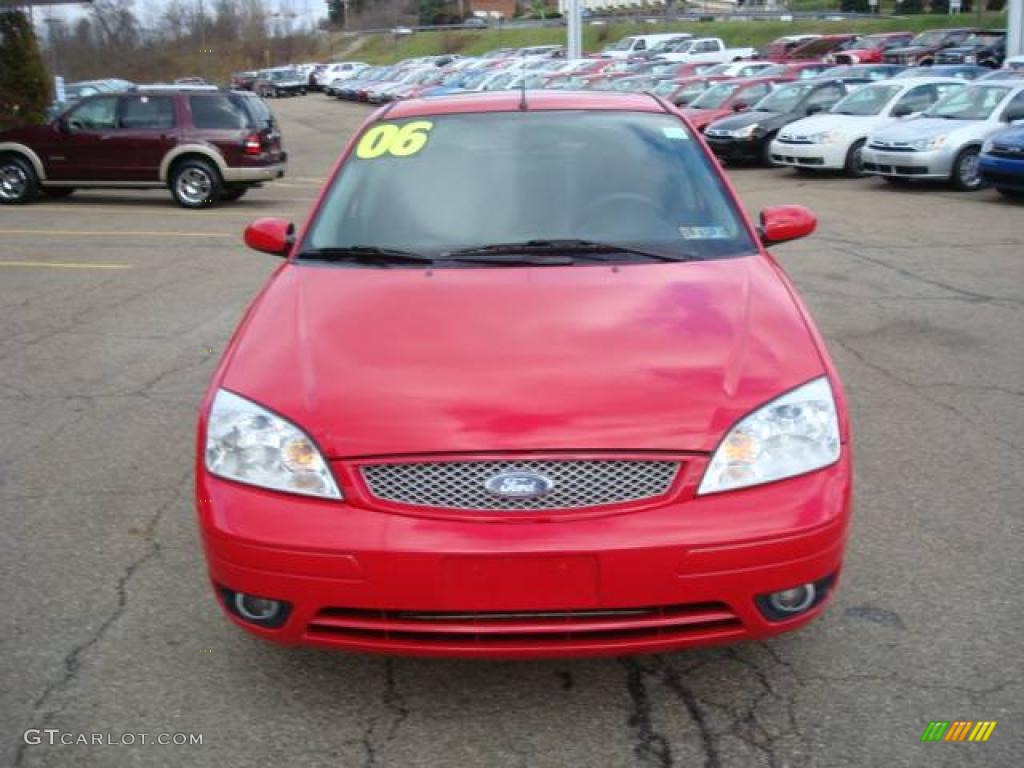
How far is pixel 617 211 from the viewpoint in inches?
168

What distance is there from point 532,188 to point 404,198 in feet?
1.66

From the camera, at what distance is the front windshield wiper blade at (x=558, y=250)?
4.01m

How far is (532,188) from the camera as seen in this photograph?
4352 millimetres

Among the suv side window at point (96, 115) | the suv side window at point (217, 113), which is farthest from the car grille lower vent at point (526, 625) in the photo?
the suv side window at point (96, 115)

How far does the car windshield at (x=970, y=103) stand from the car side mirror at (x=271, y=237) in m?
14.6

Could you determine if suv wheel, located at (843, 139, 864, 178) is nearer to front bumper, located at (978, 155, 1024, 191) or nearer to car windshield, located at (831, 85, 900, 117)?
car windshield, located at (831, 85, 900, 117)

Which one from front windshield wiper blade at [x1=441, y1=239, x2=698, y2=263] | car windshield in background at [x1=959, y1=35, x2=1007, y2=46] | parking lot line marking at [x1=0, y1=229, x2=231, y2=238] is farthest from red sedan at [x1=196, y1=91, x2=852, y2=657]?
car windshield in background at [x1=959, y1=35, x2=1007, y2=46]

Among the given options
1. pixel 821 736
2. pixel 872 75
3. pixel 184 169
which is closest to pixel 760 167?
pixel 872 75

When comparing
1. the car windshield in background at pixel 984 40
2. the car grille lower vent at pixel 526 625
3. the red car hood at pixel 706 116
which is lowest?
the car windshield in background at pixel 984 40

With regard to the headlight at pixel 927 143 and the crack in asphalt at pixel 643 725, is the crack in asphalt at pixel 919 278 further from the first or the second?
the crack in asphalt at pixel 643 725

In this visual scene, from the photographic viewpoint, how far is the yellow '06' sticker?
15.3 ft

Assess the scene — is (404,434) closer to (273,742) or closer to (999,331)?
(273,742)

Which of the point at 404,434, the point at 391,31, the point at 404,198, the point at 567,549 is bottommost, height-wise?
the point at 391,31

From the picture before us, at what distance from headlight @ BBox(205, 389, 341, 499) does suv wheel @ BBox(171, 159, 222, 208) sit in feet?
48.7
